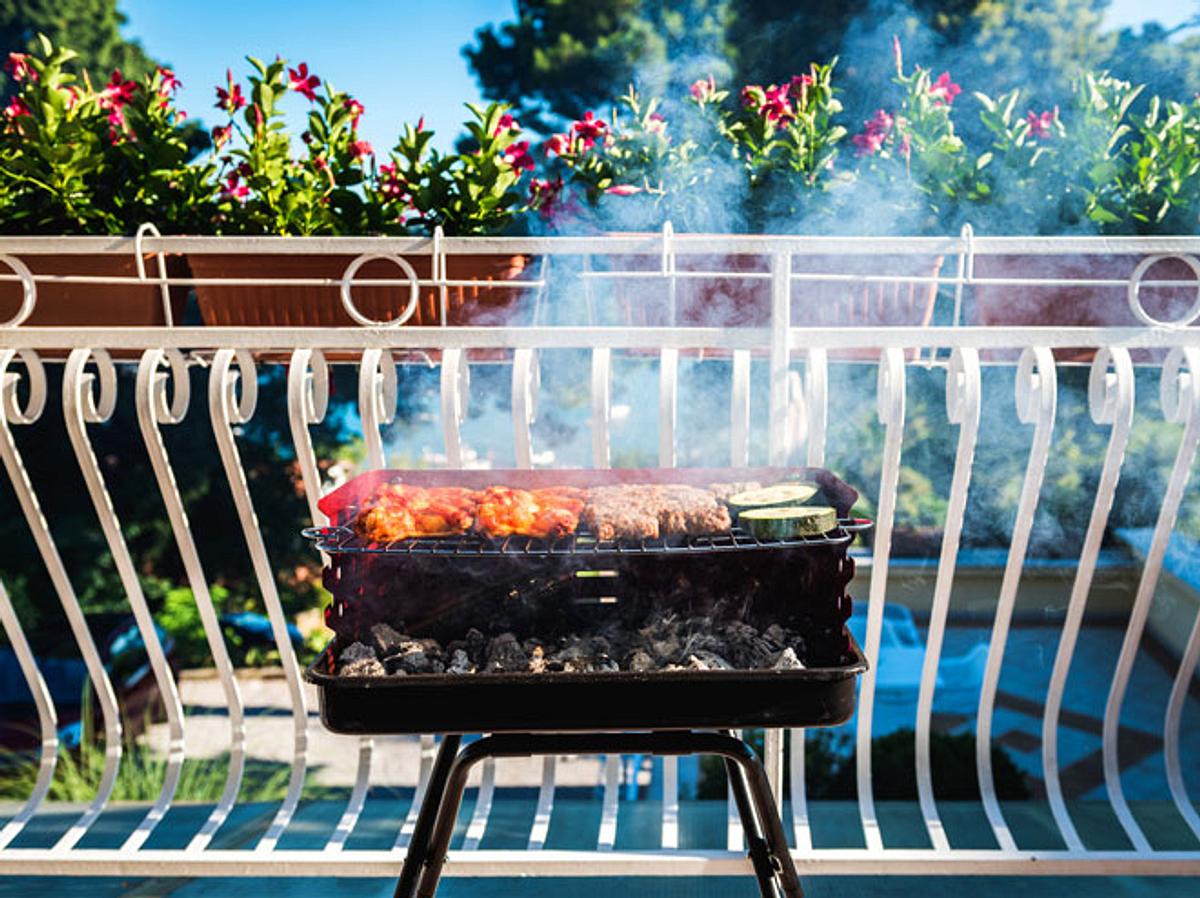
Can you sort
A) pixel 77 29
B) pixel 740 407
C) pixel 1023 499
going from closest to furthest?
pixel 1023 499, pixel 740 407, pixel 77 29

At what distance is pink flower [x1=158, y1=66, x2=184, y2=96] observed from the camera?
6.94 feet

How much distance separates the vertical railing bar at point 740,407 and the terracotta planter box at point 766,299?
0.13m

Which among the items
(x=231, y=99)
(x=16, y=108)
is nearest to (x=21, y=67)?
(x=16, y=108)

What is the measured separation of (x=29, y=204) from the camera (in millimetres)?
2018

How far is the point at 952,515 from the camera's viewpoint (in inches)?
70.9

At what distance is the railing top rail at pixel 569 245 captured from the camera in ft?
5.79

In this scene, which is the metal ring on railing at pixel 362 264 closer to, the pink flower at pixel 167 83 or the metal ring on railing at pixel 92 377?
the metal ring on railing at pixel 92 377

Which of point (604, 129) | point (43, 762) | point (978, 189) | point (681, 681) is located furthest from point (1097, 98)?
point (43, 762)

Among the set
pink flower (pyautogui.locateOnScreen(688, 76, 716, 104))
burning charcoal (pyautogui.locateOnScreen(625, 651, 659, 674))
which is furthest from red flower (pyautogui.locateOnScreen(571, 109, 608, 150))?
burning charcoal (pyautogui.locateOnScreen(625, 651, 659, 674))

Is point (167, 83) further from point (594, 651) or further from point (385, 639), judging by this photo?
point (594, 651)

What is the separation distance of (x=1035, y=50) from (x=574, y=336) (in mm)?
5564

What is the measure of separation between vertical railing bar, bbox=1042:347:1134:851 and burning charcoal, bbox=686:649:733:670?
30.8 inches

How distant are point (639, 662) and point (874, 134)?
54.7 inches

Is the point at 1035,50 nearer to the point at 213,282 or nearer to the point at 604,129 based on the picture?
the point at 604,129
